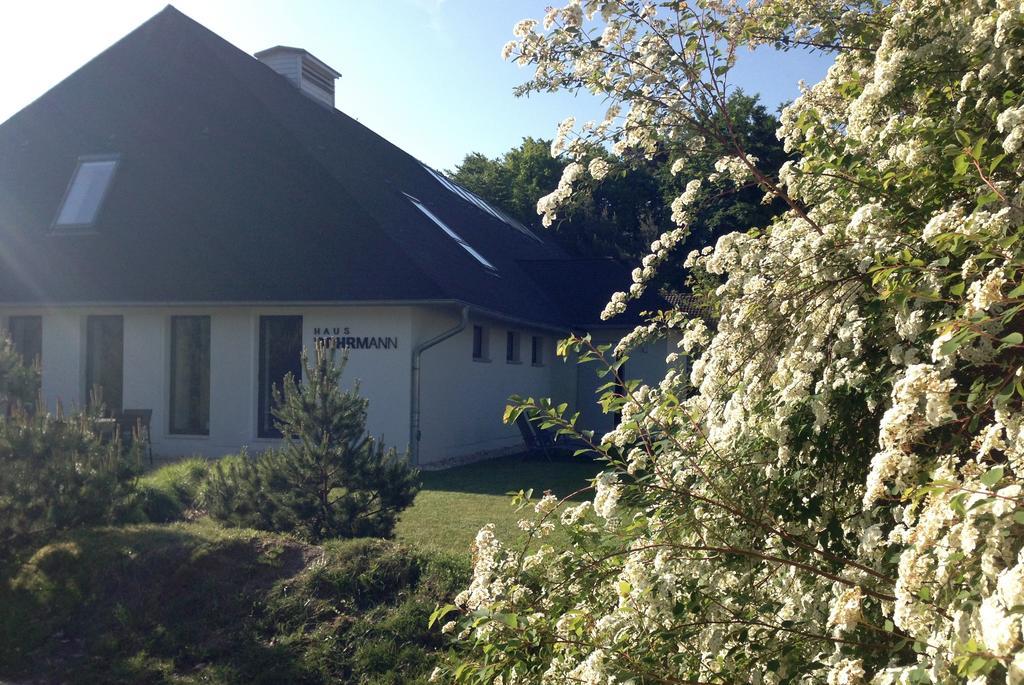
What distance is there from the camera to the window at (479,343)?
65.5ft

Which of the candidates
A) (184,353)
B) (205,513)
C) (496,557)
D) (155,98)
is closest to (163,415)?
(184,353)

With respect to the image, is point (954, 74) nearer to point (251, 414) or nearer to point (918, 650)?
point (918, 650)

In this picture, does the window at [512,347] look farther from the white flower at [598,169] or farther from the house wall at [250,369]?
the white flower at [598,169]

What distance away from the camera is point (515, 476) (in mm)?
16125

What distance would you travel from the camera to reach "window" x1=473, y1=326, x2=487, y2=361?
65.5 feet

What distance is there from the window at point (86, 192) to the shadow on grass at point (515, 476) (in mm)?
8437

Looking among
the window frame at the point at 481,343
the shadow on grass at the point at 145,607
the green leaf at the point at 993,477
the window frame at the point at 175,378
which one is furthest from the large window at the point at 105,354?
the green leaf at the point at 993,477

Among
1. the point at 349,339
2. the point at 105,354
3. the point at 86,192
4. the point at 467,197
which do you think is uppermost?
the point at 467,197

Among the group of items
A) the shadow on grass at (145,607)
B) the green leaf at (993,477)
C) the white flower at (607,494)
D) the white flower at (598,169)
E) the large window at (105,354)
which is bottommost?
the shadow on grass at (145,607)

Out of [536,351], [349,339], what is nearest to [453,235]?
[536,351]

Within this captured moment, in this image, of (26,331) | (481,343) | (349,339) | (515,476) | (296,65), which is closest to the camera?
(515,476)

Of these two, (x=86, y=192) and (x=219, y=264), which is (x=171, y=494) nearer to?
(x=219, y=264)

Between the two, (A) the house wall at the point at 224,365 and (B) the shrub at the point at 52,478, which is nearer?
(B) the shrub at the point at 52,478

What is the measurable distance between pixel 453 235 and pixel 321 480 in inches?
542
